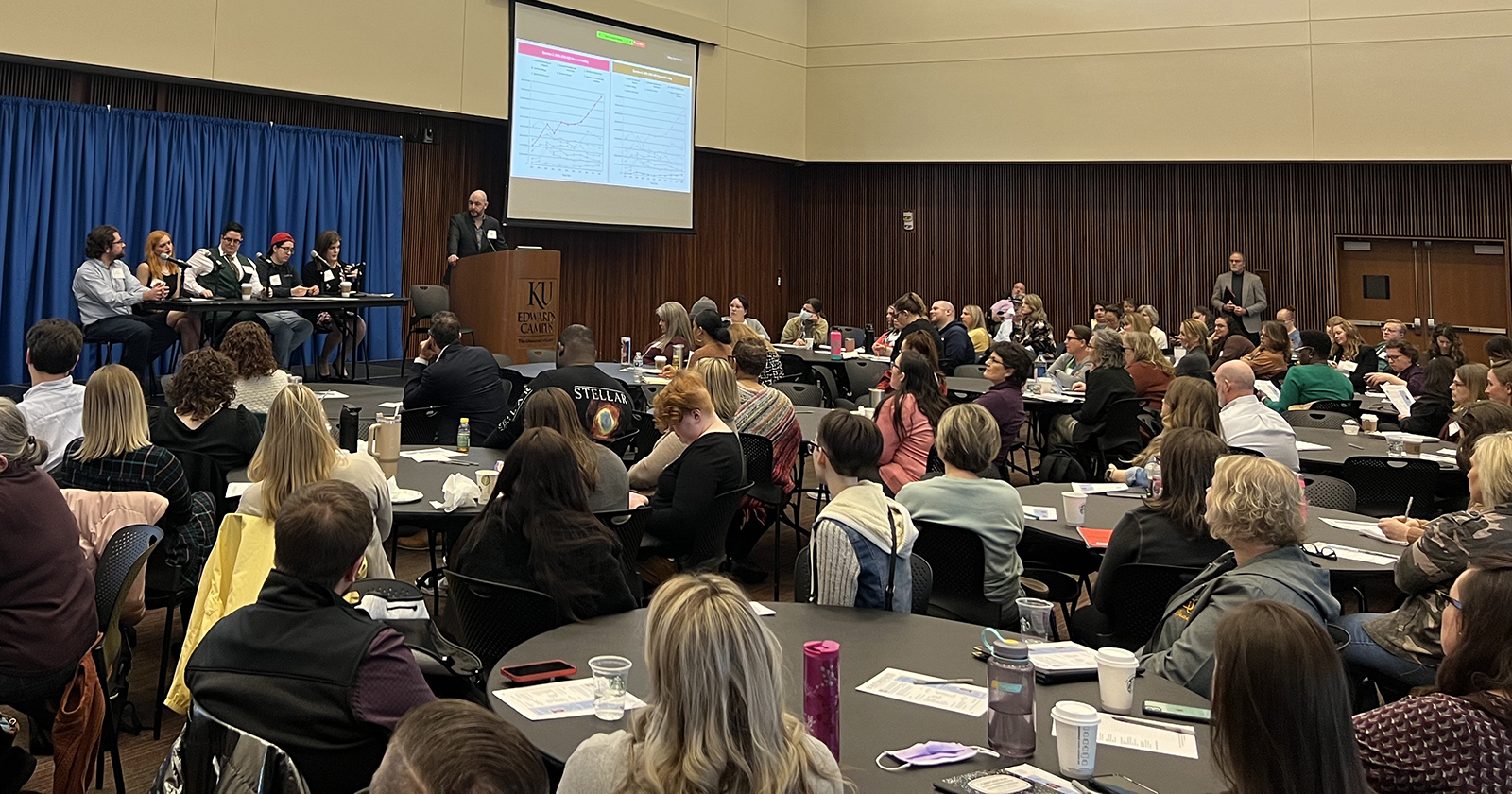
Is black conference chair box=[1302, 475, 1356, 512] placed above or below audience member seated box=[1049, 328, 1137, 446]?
below

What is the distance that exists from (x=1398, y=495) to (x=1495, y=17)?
32.0 feet

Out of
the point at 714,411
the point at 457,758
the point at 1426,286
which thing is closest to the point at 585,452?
the point at 714,411

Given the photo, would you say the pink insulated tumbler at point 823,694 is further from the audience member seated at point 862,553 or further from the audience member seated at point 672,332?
the audience member seated at point 672,332

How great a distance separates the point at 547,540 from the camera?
3299mm

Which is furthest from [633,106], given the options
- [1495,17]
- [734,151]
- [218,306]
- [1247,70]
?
[1495,17]

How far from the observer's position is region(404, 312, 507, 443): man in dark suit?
21.6 ft

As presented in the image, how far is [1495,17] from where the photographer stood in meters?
12.8

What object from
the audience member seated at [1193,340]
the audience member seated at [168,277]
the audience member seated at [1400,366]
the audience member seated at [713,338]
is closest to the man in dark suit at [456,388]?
the audience member seated at [713,338]

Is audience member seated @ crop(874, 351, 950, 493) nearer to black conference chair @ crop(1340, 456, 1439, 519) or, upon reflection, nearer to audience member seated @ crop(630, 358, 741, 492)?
audience member seated @ crop(630, 358, 741, 492)

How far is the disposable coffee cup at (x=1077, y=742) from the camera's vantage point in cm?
217

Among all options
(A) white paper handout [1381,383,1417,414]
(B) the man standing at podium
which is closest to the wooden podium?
(B) the man standing at podium

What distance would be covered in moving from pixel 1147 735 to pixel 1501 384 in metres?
4.82

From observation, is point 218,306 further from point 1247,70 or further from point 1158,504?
point 1247,70

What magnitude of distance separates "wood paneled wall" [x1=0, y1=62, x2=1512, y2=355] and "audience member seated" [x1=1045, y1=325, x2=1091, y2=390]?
6324 millimetres
